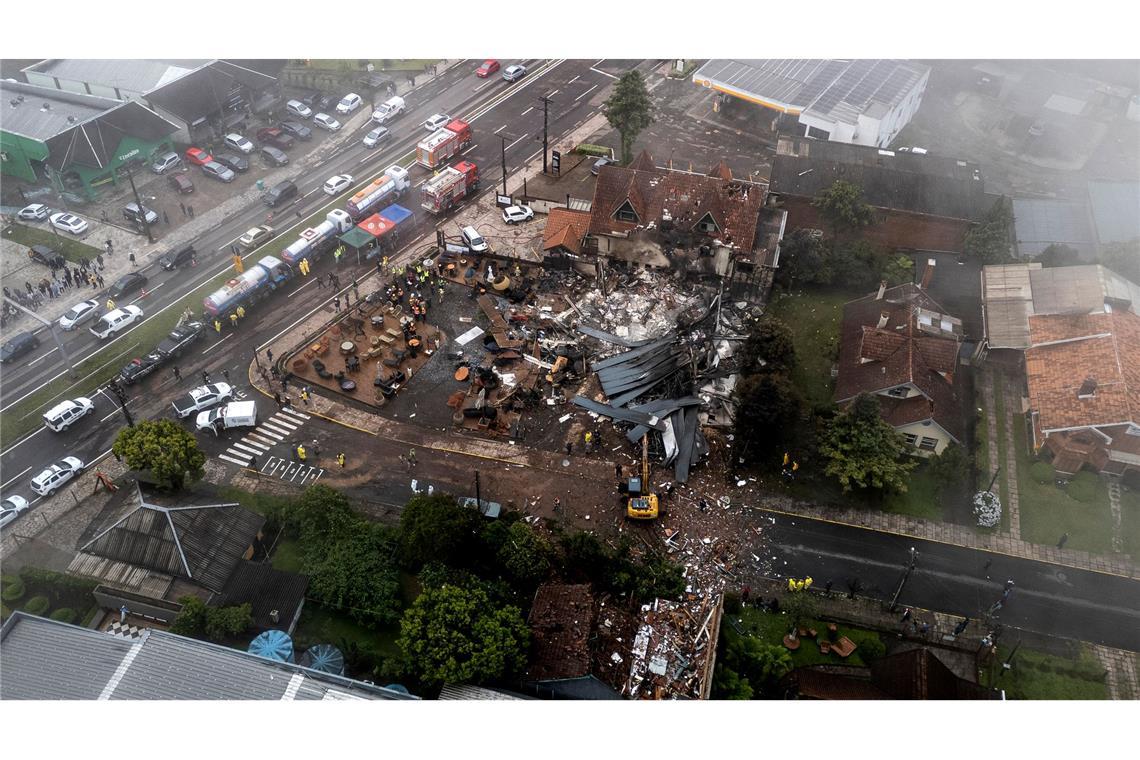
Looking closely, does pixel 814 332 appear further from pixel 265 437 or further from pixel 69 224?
pixel 69 224

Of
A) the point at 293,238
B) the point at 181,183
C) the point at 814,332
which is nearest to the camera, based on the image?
the point at 814,332

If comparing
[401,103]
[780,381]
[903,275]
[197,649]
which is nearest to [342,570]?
[197,649]

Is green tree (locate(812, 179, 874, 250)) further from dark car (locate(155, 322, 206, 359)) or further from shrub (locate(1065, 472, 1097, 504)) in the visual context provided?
dark car (locate(155, 322, 206, 359))

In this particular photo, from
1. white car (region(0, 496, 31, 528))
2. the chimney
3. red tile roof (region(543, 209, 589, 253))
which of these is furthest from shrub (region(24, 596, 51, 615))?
the chimney

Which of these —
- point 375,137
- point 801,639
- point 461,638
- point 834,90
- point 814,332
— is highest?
point 834,90

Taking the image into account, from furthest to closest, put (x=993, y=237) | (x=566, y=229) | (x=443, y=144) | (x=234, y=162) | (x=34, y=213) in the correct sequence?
(x=234, y=162) < (x=443, y=144) < (x=34, y=213) < (x=566, y=229) < (x=993, y=237)

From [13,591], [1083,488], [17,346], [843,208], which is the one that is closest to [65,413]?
[17,346]

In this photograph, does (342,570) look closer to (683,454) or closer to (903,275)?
(683,454)
